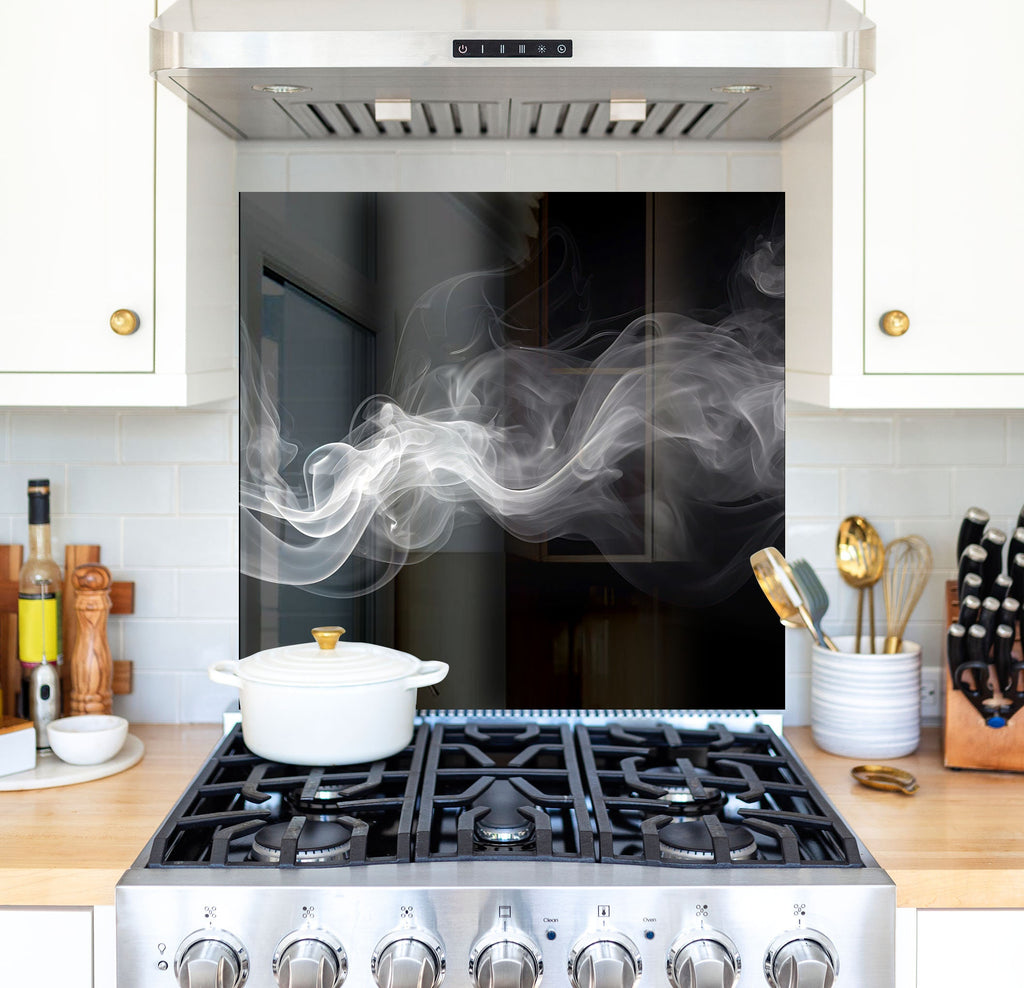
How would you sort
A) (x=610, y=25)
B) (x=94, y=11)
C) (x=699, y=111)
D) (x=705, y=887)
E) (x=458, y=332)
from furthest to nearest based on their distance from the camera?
(x=458, y=332) < (x=699, y=111) < (x=94, y=11) < (x=610, y=25) < (x=705, y=887)

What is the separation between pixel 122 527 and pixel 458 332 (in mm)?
742

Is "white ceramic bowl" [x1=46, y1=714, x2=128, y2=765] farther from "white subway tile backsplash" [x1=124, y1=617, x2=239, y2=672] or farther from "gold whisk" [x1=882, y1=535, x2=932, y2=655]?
"gold whisk" [x1=882, y1=535, x2=932, y2=655]

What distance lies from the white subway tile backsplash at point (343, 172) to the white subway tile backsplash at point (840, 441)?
899 mm

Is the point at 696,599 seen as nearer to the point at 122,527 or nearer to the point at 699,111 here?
the point at 699,111

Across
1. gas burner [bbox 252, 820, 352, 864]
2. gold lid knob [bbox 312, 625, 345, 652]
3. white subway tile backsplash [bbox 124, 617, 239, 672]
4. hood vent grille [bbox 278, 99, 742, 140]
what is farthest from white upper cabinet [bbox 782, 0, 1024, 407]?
white subway tile backsplash [bbox 124, 617, 239, 672]

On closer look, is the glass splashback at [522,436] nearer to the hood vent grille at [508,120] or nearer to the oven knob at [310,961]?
the hood vent grille at [508,120]

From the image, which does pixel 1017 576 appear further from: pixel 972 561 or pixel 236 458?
pixel 236 458

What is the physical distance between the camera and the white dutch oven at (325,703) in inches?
69.7

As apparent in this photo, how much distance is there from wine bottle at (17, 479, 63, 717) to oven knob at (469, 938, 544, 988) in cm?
100

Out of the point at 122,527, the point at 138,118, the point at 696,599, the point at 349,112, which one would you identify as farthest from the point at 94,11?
the point at 696,599

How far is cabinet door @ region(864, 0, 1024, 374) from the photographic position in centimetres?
171

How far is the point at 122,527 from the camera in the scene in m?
2.18

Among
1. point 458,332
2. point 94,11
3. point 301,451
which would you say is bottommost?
point 301,451

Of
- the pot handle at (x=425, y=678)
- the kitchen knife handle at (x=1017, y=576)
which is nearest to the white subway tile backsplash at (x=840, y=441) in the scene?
the kitchen knife handle at (x=1017, y=576)
